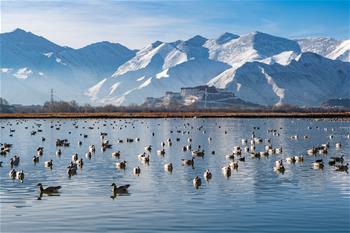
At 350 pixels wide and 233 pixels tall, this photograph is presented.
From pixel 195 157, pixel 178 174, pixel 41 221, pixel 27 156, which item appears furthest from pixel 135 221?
pixel 27 156

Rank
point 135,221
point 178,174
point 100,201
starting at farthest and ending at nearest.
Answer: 1. point 178,174
2. point 100,201
3. point 135,221

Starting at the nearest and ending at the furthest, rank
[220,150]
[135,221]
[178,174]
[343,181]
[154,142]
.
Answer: [135,221], [343,181], [178,174], [220,150], [154,142]

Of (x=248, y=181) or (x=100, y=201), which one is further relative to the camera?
(x=248, y=181)

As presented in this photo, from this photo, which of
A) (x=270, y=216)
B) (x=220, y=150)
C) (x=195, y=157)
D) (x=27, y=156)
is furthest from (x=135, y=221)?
(x=220, y=150)

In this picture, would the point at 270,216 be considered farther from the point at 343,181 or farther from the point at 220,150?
the point at 220,150

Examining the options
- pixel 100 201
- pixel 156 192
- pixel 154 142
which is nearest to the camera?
pixel 100 201

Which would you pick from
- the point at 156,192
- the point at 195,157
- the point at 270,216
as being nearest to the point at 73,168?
the point at 156,192

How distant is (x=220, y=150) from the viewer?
68688mm

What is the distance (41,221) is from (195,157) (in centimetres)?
3258

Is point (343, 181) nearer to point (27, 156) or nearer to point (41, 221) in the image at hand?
point (41, 221)

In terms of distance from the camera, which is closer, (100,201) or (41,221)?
(41,221)

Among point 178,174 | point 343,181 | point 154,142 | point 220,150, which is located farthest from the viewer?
point 154,142

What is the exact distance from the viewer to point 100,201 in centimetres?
3344

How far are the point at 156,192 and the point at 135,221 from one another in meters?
8.30
